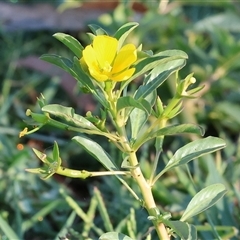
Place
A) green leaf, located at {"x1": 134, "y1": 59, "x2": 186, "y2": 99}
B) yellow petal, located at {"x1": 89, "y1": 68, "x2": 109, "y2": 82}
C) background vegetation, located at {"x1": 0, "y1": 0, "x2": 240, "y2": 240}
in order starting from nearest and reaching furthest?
yellow petal, located at {"x1": 89, "y1": 68, "x2": 109, "y2": 82}
green leaf, located at {"x1": 134, "y1": 59, "x2": 186, "y2": 99}
background vegetation, located at {"x1": 0, "y1": 0, "x2": 240, "y2": 240}

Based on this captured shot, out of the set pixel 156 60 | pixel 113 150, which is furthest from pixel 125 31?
pixel 113 150

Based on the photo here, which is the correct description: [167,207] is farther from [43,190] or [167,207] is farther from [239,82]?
[239,82]

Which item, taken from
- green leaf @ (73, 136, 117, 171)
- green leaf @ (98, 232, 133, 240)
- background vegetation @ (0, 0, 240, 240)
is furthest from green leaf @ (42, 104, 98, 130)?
background vegetation @ (0, 0, 240, 240)

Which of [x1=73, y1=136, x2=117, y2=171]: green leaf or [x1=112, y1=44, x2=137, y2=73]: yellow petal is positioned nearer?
[x1=112, y1=44, x2=137, y2=73]: yellow petal

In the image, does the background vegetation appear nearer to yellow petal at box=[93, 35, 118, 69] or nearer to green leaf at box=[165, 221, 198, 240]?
green leaf at box=[165, 221, 198, 240]

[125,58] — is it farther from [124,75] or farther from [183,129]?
[183,129]

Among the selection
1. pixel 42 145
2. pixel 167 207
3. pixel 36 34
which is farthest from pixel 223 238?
pixel 36 34

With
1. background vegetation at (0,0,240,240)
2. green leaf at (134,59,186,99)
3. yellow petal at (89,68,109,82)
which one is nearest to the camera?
yellow petal at (89,68,109,82)

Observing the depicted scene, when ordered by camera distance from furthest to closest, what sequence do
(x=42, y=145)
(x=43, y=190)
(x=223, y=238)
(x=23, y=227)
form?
(x=42, y=145)
(x=43, y=190)
(x=23, y=227)
(x=223, y=238)
